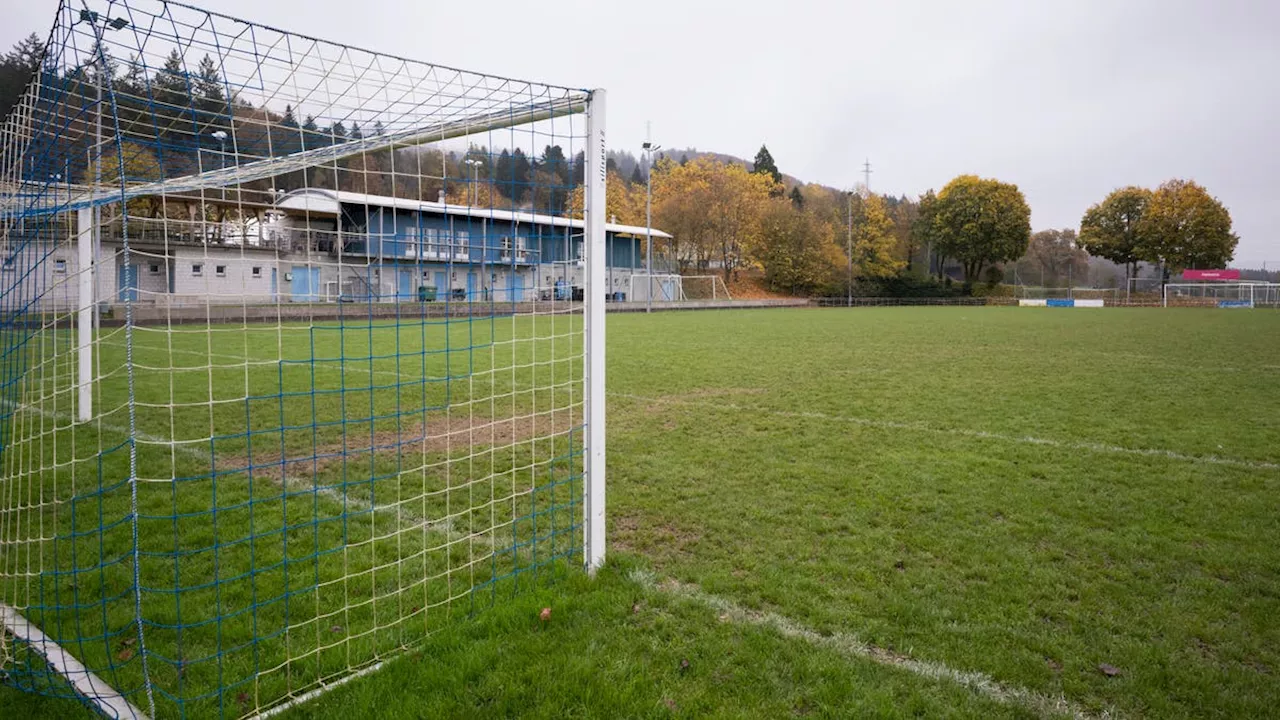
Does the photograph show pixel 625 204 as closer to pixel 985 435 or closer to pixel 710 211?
pixel 710 211

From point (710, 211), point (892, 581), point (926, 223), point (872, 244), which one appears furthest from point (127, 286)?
point (926, 223)

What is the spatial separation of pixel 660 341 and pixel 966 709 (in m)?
15.3

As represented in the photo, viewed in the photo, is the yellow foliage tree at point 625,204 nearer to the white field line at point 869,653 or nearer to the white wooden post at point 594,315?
the white wooden post at point 594,315

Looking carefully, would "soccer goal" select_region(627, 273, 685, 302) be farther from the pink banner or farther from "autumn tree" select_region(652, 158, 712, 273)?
the pink banner

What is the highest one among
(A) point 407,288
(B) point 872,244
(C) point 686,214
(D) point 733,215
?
(D) point 733,215

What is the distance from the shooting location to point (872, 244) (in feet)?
199

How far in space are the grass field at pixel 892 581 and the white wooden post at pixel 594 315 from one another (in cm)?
44

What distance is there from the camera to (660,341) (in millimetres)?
17922

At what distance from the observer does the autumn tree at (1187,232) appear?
196ft

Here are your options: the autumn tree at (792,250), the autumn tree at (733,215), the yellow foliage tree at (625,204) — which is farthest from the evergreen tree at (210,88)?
the autumn tree at (792,250)

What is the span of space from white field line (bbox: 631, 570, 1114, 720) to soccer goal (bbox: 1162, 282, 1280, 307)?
2344 inches

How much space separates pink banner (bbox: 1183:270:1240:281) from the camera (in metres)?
58.4

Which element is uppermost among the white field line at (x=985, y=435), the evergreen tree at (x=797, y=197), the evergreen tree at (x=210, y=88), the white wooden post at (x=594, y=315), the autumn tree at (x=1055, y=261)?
the evergreen tree at (x=797, y=197)

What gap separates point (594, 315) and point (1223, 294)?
6468 cm
